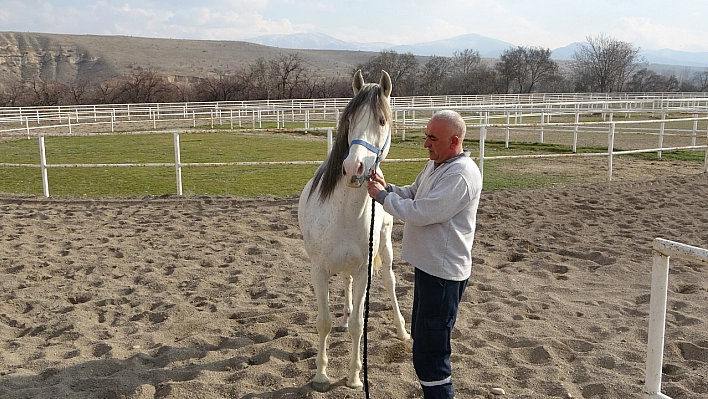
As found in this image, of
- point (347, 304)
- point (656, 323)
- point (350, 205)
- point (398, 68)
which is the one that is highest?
point (398, 68)

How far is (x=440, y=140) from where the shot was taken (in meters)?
2.33

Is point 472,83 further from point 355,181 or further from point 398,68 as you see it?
point 355,181

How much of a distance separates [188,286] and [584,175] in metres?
7.93

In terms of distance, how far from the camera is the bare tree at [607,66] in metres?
52.2

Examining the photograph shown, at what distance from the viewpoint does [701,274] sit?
183 inches

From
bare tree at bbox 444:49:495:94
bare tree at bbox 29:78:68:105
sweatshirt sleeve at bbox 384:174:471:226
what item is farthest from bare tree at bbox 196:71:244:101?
sweatshirt sleeve at bbox 384:174:471:226

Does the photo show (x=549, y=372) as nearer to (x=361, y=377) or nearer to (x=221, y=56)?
(x=361, y=377)

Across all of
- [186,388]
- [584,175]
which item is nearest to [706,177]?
[584,175]

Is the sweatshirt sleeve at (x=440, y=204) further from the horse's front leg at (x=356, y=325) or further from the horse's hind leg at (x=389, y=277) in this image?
the horse's hind leg at (x=389, y=277)

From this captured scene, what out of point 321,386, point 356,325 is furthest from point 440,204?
point 321,386

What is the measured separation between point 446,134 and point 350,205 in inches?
27.5

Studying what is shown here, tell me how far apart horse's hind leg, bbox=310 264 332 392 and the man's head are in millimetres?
1024

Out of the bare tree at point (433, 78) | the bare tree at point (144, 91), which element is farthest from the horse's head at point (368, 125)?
the bare tree at point (433, 78)

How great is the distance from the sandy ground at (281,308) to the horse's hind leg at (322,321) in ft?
0.22
